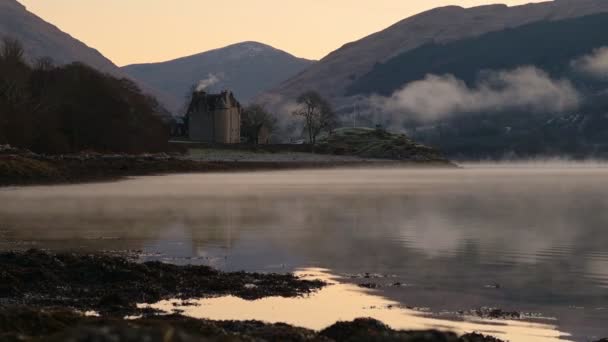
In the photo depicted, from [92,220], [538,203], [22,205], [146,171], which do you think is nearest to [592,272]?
[92,220]

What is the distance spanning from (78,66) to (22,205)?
76.7m

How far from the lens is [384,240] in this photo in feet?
108

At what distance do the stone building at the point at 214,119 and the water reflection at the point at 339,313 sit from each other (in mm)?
160431

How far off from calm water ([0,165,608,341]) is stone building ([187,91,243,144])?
393 feet

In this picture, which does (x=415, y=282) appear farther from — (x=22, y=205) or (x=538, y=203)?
(x=538, y=203)

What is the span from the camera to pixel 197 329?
11.2m

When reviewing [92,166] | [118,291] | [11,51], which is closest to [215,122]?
[11,51]

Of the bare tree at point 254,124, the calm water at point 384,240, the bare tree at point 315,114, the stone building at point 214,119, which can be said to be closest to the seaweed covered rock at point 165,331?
the calm water at point 384,240

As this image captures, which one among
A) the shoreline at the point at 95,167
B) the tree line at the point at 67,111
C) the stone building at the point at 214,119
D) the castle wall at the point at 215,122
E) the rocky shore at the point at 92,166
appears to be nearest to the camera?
the shoreline at the point at 95,167

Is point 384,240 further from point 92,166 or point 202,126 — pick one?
point 202,126

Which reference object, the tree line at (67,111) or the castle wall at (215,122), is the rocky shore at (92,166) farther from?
the castle wall at (215,122)

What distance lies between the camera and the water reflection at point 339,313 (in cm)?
1594

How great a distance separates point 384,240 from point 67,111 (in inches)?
3354

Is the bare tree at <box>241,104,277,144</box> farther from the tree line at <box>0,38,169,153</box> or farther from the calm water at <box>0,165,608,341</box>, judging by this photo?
the calm water at <box>0,165,608,341</box>
